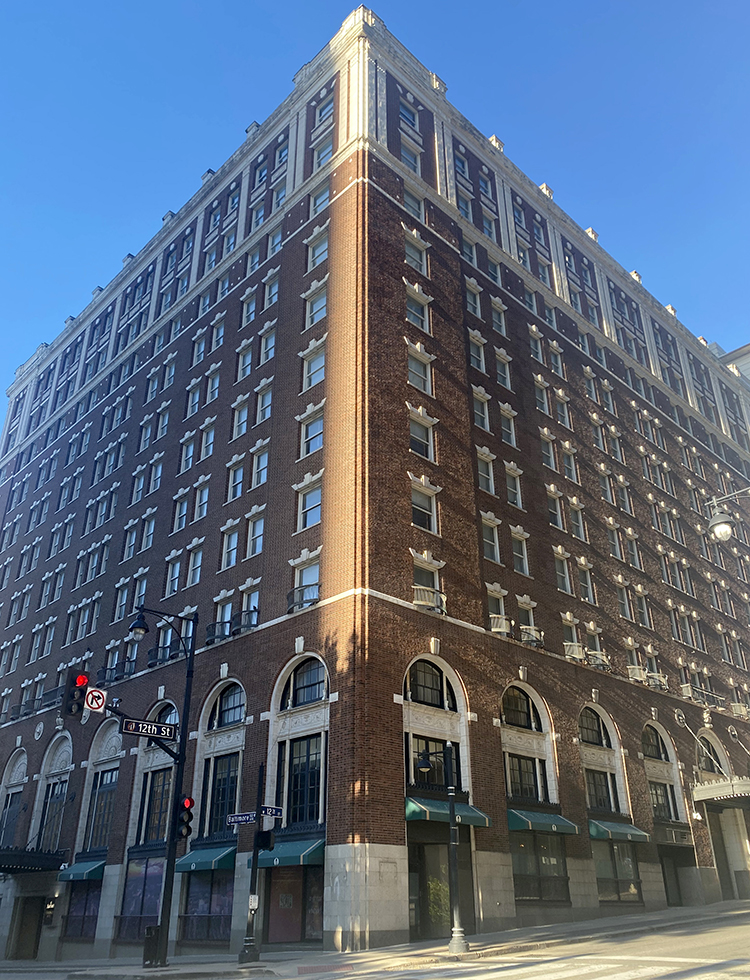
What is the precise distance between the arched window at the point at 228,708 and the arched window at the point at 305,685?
3288mm

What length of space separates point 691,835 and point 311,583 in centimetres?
2607

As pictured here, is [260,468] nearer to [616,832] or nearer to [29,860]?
[29,860]

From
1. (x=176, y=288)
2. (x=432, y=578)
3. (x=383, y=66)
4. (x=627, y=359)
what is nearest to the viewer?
(x=432, y=578)

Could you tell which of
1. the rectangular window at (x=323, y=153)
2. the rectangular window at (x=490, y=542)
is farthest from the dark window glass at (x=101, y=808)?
the rectangular window at (x=323, y=153)

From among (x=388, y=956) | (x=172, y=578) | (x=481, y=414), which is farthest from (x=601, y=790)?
(x=172, y=578)

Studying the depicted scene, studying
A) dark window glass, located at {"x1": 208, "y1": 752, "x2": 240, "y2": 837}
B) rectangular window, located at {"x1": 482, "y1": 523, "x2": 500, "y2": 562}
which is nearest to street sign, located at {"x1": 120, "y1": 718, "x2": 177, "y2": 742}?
dark window glass, located at {"x1": 208, "y1": 752, "x2": 240, "y2": 837}

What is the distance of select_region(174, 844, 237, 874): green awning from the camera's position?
30.5 meters

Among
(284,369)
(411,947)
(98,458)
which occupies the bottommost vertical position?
(411,947)

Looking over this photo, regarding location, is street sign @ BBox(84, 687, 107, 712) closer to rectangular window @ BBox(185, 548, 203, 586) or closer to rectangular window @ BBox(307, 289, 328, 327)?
rectangular window @ BBox(185, 548, 203, 586)

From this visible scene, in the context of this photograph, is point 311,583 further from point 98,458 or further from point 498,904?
point 98,458

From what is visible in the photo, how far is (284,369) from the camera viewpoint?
1578 inches

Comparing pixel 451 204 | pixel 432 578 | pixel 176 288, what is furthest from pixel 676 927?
pixel 176 288

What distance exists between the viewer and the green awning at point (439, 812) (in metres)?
27.3

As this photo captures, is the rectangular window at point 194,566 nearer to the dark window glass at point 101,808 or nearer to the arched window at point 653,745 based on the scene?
the dark window glass at point 101,808
